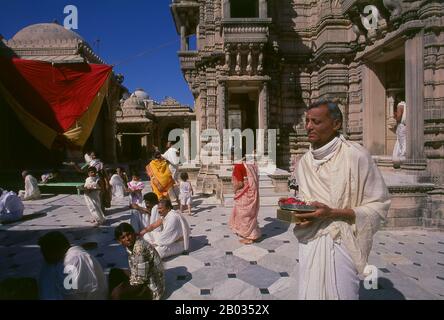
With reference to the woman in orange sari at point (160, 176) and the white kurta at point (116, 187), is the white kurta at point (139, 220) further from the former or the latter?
the white kurta at point (116, 187)

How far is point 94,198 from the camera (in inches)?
254

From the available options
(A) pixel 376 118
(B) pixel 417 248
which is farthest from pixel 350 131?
(B) pixel 417 248

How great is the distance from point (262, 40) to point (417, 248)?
9061 mm

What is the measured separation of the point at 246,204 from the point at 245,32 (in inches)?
323

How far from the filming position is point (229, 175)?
923 cm

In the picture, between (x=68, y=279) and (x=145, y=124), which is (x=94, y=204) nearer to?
(x=68, y=279)

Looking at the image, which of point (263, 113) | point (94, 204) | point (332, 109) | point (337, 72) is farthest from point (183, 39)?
point (332, 109)

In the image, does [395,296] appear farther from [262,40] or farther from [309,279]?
[262,40]

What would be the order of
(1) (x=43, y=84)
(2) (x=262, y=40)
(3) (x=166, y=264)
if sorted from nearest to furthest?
(1) (x=43, y=84) → (3) (x=166, y=264) → (2) (x=262, y=40)

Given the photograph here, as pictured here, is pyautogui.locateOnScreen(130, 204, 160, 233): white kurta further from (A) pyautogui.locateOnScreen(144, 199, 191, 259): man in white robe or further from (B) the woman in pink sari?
(B) the woman in pink sari

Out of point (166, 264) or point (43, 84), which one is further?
point (166, 264)

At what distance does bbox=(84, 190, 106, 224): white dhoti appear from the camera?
6422 mm

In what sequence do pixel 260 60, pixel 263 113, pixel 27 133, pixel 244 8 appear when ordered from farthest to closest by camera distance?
1. pixel 244 8
2. pixel 27 133
3. pixel 263 113
4. pixel 260 60
